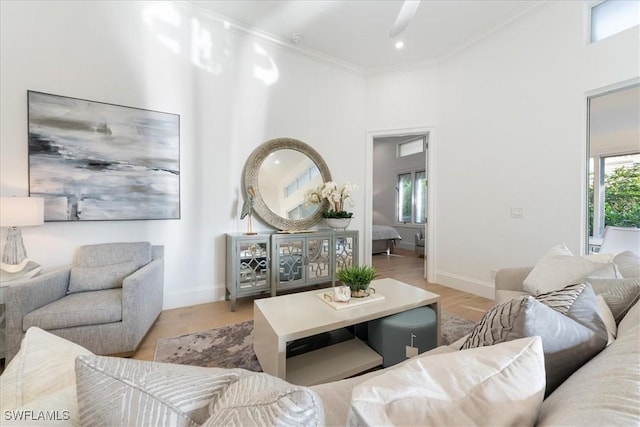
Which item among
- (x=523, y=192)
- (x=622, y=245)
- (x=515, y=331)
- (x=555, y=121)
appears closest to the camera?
(x=515, y=331)

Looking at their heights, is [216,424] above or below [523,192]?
below

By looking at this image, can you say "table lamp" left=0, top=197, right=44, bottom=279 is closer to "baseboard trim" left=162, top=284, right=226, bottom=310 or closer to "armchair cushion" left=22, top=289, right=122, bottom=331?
"armchair cushion" left=22, top=289, right=122, bottom=331

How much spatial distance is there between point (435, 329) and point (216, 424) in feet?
5.58

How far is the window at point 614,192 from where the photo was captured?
89.9 inches

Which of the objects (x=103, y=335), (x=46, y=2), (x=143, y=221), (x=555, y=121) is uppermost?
(x=46, y=2)

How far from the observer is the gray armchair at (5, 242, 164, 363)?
5.36 ft

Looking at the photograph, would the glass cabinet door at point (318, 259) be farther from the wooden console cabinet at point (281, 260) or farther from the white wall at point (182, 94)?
the white wall at point (182, 94)

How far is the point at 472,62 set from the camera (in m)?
3.34

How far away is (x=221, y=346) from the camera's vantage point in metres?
2.04

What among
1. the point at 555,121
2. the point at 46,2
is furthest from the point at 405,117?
the point at 46,2

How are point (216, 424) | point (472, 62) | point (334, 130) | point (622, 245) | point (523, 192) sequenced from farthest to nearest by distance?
point (334, 130) < point (472, 62) < point (523, 192) < point (622, 245) < point (216, 424)

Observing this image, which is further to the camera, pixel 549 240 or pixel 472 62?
pixel 472 62

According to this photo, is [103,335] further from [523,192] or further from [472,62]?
[472,62]

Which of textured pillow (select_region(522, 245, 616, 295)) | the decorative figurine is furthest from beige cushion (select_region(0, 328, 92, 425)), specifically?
the decorative figurine
